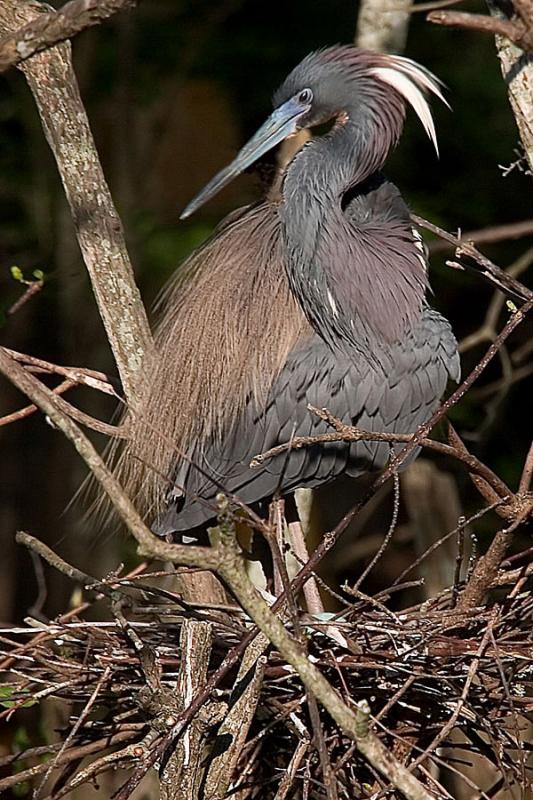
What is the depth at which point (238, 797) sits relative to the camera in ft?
8.89

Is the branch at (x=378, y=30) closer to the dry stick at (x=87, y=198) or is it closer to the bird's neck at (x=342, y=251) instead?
the bird's neck at (x=342, y=251)

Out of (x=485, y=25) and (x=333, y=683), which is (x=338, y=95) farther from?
(x=485, y=25)

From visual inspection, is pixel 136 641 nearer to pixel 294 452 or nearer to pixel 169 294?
pixel 294 452

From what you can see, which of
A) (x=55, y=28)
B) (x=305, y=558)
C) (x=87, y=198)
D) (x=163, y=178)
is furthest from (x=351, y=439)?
(x=163, y=178)

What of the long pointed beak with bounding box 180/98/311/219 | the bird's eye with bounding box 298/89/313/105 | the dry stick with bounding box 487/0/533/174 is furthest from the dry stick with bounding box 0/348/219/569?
the bird's eye with bounding box 298/89/313/105

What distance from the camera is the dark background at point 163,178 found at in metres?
5.69

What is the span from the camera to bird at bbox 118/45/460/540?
3238 mm

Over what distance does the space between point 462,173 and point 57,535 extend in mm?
2719

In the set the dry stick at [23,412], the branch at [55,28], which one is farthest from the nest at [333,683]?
the branch at [55,28]

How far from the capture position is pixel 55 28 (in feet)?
6.23

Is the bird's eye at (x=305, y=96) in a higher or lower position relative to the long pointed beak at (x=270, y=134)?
higher

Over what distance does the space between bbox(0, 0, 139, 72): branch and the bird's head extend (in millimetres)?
1394

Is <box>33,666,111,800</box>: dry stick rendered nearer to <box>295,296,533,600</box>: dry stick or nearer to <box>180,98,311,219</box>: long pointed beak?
<box>295,296,533,600</box>: dry stick

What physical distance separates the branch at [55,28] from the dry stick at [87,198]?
2.65ft
